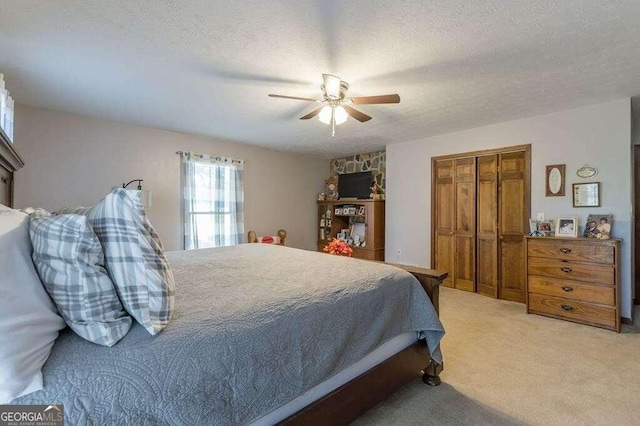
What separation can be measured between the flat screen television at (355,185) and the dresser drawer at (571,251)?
3.03m

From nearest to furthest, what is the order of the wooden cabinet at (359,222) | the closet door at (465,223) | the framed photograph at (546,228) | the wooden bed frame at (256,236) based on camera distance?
the framed photograph at (546,228)
the closet door at (465,223)
the wooden bed frame at (256,236)
the wooden cabinet at (359,222)

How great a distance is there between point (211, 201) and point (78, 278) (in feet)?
13.1

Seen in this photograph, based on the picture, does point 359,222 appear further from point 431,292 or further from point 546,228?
point 431,292

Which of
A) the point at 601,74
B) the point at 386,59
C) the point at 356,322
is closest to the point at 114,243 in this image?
the point at 356,322

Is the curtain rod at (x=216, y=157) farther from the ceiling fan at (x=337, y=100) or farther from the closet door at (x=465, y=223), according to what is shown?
the closet door at (x=465, y=223)

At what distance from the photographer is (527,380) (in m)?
2.03

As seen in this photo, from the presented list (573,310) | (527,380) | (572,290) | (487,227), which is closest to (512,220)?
(487,227)

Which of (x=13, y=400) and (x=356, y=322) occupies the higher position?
(x=13, y=400)

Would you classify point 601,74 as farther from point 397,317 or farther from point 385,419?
point 385,419

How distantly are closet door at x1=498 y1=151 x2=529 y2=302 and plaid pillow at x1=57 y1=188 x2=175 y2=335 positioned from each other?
13.8ft

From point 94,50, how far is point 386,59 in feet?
7.11

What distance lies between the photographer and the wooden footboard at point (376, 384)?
134cm

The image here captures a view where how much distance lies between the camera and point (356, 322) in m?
1.55

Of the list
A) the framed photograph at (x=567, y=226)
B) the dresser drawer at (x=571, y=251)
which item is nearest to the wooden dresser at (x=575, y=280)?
the dresser drawer at (x=571, y=251)
